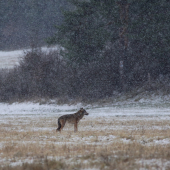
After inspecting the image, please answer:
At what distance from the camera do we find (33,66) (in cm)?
4362

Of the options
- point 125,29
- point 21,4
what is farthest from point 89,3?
point 21,4

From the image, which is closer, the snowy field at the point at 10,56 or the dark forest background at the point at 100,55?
the dark forest background at the point at 100,55

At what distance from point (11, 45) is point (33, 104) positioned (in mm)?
36767

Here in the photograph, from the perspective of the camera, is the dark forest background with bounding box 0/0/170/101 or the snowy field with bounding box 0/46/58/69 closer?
the dark forest background with bounding box 0/0/170/101

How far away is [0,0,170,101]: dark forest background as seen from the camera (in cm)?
3641

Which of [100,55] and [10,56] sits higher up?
[10,56]

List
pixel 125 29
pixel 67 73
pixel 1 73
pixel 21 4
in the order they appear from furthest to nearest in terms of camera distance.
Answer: pixel 21 4 < pixel 1 73 < pixel 67 73 < pixel 125 29

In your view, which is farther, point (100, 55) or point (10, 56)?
point (10, 56)

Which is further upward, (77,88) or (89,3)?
(89,3)

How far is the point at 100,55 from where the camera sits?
39500 mm

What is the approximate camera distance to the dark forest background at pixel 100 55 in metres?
36.4

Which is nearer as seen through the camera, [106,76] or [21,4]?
[106,76]

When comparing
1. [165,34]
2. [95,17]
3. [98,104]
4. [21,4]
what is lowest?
[98,104]

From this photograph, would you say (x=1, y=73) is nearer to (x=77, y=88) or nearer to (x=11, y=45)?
(x=77, y=88)
